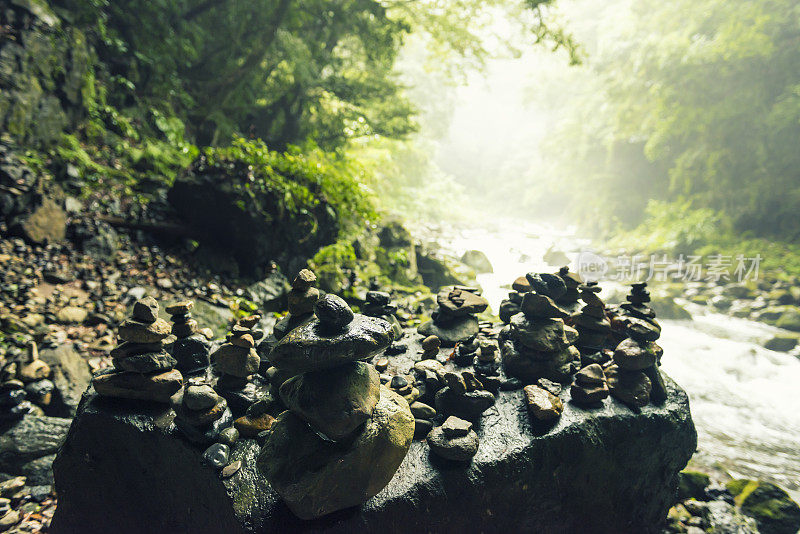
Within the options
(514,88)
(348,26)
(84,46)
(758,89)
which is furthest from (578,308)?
(514,88)

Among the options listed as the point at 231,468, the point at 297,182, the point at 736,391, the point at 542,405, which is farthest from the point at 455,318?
the point at 736,391

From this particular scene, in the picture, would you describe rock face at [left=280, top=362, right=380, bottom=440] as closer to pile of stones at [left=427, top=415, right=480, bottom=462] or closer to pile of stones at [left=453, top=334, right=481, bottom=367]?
pile of stones at [left=427, top=415, right=480, bottom=462]

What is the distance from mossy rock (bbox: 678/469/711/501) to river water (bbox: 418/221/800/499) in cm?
68

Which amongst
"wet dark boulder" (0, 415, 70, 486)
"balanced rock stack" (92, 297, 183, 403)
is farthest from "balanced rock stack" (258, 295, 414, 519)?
"wet dark boulder" (0, 415, 70, 486)

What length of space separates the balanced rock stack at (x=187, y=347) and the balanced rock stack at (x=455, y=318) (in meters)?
1.97

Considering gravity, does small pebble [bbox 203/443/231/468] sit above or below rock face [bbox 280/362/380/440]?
below

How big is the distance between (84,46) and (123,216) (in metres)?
4.11

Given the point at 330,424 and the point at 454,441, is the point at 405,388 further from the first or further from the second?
the point at 330,424

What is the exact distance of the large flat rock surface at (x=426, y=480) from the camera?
6.23 feet

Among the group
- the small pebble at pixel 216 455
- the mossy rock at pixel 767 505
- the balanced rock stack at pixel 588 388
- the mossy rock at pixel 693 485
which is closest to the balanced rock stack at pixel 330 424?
the small pebble at pixel 216 455

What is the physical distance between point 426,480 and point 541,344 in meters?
1.35

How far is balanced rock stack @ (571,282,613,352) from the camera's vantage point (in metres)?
3.05

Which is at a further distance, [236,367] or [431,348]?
[431,348]

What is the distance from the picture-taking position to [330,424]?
172 cm
